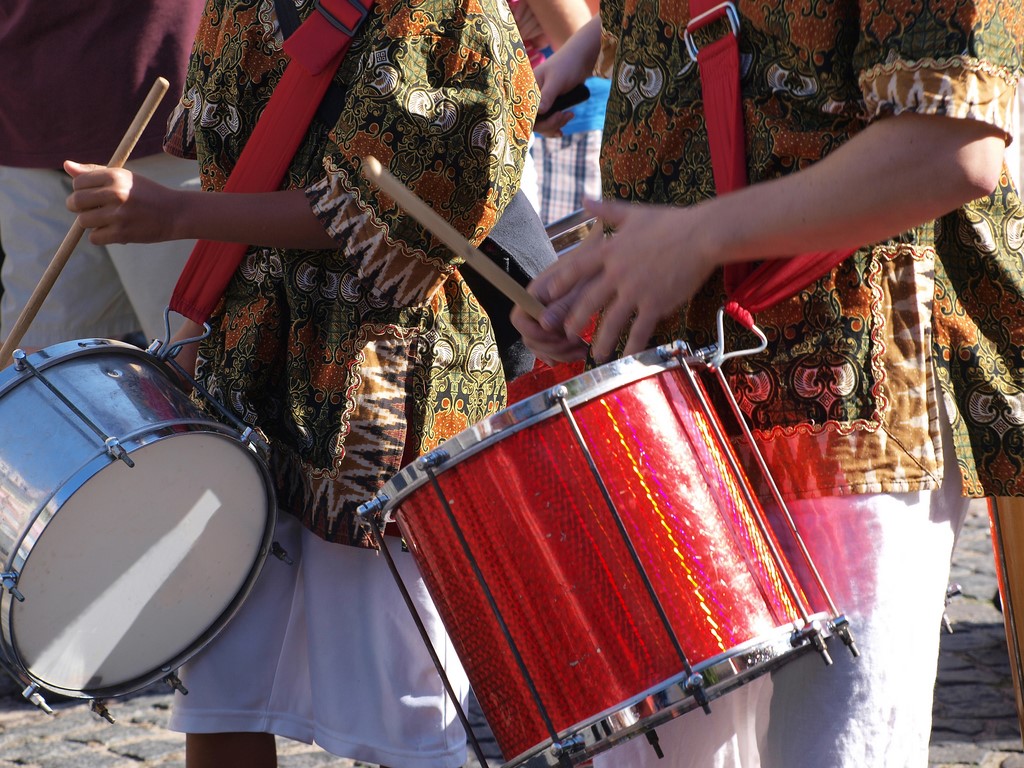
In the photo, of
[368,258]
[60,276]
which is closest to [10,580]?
[368,258]

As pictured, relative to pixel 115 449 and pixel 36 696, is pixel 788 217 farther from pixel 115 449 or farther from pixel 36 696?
pixel 36 696

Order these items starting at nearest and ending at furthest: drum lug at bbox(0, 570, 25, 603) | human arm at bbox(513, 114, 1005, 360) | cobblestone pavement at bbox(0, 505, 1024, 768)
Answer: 1. human arm at bbox(513, 114, 1005, 360)
2. drum lug at bbox(0, 570, 25, 603)
3. cobblestone pavement at bbox(0, 505, 1024, 768)

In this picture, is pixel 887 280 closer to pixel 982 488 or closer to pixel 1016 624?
pixel 982 488

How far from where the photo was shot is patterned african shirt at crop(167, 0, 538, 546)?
1924mm

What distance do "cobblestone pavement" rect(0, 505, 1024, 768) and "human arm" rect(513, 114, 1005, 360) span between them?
201 centimetres

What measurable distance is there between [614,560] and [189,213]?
3.33ft

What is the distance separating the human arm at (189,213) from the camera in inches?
76.9

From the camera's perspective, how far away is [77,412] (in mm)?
1822

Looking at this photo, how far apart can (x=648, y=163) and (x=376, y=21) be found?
0.66 metres

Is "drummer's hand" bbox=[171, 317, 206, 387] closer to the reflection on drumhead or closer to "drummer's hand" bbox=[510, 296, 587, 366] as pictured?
the reflection on drumhead

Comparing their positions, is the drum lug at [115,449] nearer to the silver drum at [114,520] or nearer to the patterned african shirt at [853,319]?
the silver drum at [114,520]

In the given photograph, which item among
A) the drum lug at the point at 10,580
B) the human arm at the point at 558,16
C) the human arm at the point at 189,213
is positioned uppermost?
the human arm at the point at 558,16

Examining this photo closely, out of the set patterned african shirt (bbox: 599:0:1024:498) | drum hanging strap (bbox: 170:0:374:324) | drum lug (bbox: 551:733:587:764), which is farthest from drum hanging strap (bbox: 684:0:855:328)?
drum hanging strap (bbox: 170:0:374:324)

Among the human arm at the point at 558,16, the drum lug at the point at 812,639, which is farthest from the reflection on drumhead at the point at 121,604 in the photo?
the human arm at the point at 558,16
